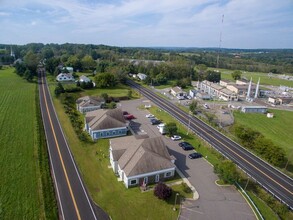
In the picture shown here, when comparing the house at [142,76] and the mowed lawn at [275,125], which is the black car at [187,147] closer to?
the mowed lawn at [275,125]

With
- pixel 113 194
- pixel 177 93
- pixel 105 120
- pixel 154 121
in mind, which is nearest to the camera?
pixel 113 194

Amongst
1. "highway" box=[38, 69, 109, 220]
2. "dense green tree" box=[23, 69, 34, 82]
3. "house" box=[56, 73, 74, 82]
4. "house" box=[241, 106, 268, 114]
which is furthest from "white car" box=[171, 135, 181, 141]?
"dense green tree" box=[23, 69, 34, 82]

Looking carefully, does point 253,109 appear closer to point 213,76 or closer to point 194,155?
point 194,155

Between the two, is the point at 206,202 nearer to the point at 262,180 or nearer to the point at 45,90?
the point at 262,180

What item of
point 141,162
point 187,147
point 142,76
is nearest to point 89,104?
point 187,147

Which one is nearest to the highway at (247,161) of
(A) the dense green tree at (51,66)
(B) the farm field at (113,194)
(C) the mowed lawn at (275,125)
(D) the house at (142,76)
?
(C) the mowed lawn at (275,125)

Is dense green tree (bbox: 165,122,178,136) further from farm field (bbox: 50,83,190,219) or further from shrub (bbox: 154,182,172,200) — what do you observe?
shrub (bbox: 154,182,172,200)

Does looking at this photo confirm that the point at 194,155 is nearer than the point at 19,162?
No
